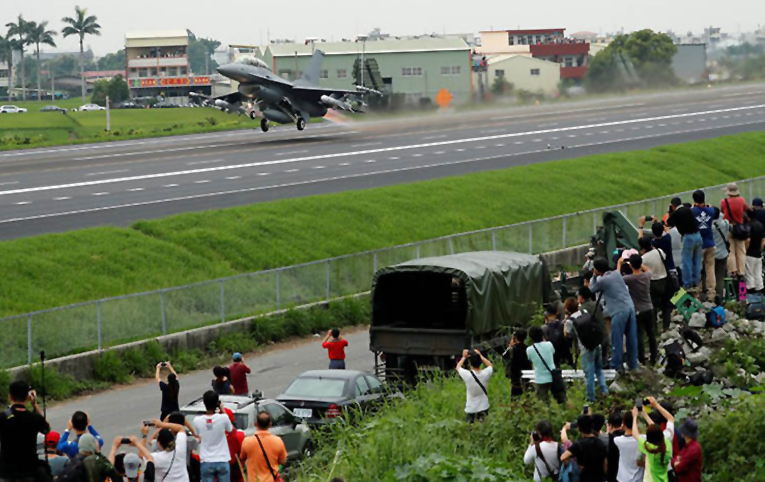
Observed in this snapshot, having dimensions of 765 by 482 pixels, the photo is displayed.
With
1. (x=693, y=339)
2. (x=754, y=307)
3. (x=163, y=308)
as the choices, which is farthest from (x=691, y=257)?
(x=163, y=308)

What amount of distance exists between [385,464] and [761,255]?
13.0m

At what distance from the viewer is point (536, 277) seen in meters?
25.0

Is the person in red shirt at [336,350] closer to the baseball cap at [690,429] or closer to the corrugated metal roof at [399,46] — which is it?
the baseball cap at [690,429]

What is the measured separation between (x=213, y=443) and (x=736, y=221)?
14.1m

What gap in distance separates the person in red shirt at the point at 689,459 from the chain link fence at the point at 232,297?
626 inches

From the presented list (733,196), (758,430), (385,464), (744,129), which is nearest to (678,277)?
(733,196)

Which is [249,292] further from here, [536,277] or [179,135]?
[179,135]

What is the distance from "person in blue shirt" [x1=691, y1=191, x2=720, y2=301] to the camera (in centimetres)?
2455

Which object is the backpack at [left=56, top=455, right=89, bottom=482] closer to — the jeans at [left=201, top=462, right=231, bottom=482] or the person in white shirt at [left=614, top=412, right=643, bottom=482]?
the jeans at [left=201, top=462, right=231, bottom=482]

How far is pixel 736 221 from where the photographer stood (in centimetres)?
2562

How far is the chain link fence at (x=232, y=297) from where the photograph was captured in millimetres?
26547

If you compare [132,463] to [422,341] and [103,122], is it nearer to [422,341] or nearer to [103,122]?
[422,341]

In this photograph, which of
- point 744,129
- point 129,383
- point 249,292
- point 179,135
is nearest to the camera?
point 129,383

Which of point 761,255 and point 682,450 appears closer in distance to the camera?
point 682,450
